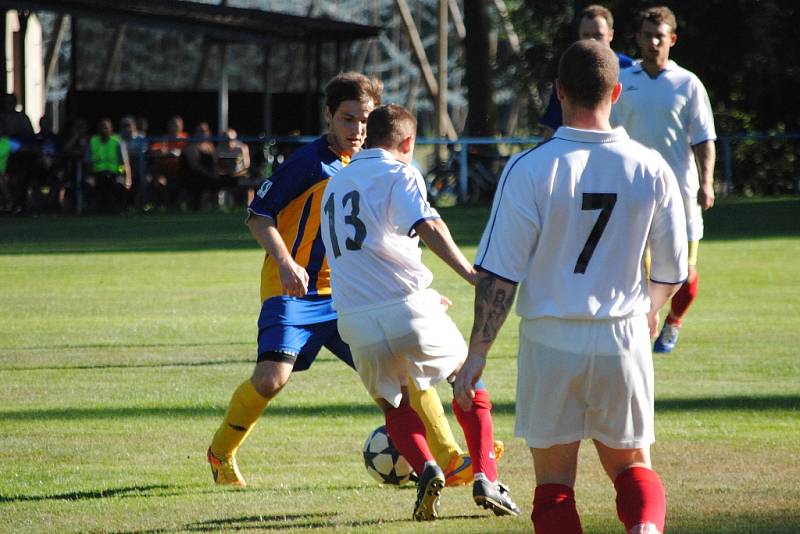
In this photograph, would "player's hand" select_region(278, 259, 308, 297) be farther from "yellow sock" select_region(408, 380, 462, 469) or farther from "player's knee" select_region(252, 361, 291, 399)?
"yellow sock" select_region(408, 380, 462, 469)

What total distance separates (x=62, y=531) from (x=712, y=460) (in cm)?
309

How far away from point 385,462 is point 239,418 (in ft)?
2.24

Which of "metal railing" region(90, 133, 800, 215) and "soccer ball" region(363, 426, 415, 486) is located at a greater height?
"soccer ball" region(363, 426, 415, 486)

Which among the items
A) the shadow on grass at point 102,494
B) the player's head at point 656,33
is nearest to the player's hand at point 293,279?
the shadow on grass at point 102,494

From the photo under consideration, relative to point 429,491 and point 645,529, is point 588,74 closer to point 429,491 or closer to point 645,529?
point 645,529

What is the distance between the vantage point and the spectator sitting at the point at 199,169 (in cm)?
2706

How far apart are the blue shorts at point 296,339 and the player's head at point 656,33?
3867mm

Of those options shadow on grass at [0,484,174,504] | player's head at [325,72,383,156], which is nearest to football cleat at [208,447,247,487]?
shadow on grass at [0,484,174,504]

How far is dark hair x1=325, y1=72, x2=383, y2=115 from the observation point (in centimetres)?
630

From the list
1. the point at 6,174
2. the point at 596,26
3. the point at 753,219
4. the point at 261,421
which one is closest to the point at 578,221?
the point at 261,421

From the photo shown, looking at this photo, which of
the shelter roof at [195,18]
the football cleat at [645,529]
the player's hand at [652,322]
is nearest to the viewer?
the football cleat at [645,529]

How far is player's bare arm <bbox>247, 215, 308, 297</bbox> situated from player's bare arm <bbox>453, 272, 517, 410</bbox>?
172 cm

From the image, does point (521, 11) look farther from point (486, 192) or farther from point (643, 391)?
point (643, 391)

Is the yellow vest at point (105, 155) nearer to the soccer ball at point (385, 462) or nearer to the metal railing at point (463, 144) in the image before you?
the metal railing at point (463, 144)
